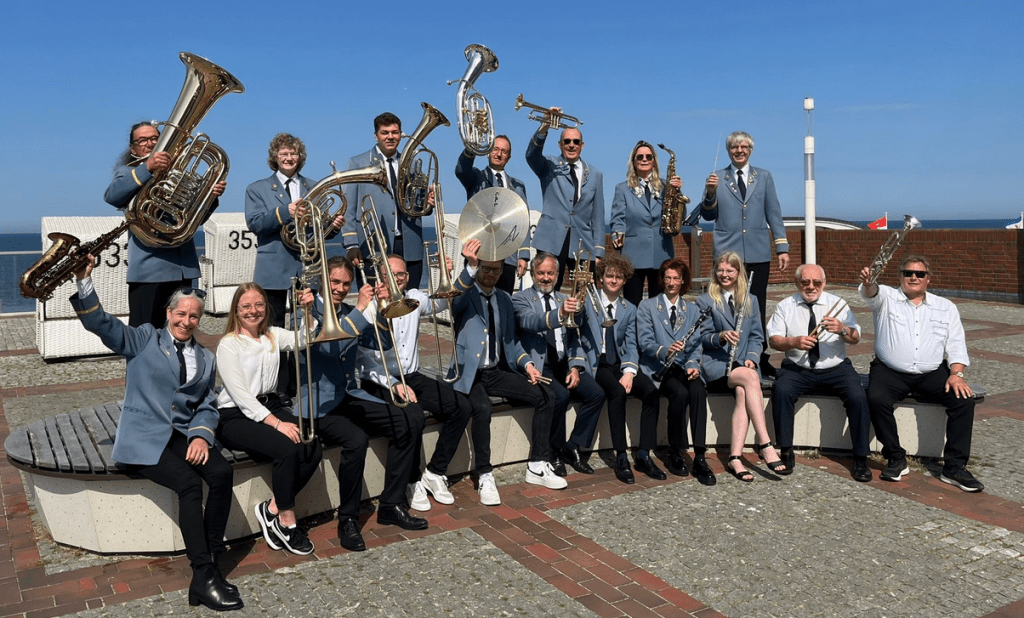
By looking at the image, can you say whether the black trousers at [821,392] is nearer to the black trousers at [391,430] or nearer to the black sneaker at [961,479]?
the black sneaker at [961,479]

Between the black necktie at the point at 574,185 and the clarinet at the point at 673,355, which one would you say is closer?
the clarinet at the point at 673,355

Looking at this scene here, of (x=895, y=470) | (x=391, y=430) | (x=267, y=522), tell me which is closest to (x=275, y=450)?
(x=267, y=522)

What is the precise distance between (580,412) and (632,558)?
154cm

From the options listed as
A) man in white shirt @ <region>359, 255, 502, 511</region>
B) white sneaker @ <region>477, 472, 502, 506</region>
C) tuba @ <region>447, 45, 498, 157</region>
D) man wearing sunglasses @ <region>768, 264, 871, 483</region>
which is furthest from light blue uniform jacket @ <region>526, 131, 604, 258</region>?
white sneaker @ <region>477, 472, 502, 506</region>

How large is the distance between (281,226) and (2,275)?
33.9 ft

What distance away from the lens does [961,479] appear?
5430 millimetres

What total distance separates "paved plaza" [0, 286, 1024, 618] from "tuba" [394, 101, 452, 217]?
6.27ft

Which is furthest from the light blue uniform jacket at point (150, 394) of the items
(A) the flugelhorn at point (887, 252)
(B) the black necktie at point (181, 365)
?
(A) the flugelhorn at point (887, 252)

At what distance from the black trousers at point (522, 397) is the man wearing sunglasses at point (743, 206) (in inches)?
91.2

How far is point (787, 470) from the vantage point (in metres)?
5.70

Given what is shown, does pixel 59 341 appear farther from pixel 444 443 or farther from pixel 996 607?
pixel 996 607

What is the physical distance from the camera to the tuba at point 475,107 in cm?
625

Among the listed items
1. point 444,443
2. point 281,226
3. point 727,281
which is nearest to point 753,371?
point 727,281

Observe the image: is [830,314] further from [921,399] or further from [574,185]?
[574,185]
